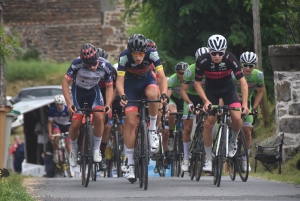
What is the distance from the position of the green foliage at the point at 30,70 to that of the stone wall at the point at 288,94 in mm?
29108

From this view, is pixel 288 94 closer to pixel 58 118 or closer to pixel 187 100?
pixel 187 100

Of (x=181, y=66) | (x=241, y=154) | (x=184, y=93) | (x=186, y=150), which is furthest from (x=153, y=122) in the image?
(x=181, y=66)

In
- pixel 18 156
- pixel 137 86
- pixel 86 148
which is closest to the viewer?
pixel 137 86

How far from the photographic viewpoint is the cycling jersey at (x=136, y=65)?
13.3 metres

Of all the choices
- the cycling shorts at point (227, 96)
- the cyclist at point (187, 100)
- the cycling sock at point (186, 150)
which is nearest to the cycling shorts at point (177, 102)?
the cyclist at point (187, 100)

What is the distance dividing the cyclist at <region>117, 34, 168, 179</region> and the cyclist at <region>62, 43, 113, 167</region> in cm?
55

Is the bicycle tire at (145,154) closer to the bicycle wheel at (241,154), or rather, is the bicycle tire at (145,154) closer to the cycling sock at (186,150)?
the bicycle wheel at (241,154)

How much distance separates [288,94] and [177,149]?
223cm

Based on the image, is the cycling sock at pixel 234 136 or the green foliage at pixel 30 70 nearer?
the cycling sock at pixel 234 136

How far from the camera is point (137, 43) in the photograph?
13.1 metres

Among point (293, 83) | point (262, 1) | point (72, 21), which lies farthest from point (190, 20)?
point (72, 21)

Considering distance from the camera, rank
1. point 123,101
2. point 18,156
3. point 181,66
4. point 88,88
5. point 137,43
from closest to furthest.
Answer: point 123,101
point 137,43
point 88,88
point 181,66
point 18,156

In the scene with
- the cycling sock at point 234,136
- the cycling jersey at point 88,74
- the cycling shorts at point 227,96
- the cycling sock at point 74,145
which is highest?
the cycling jersey at point 88,74

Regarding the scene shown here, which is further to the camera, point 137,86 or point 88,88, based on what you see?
point 88,88
